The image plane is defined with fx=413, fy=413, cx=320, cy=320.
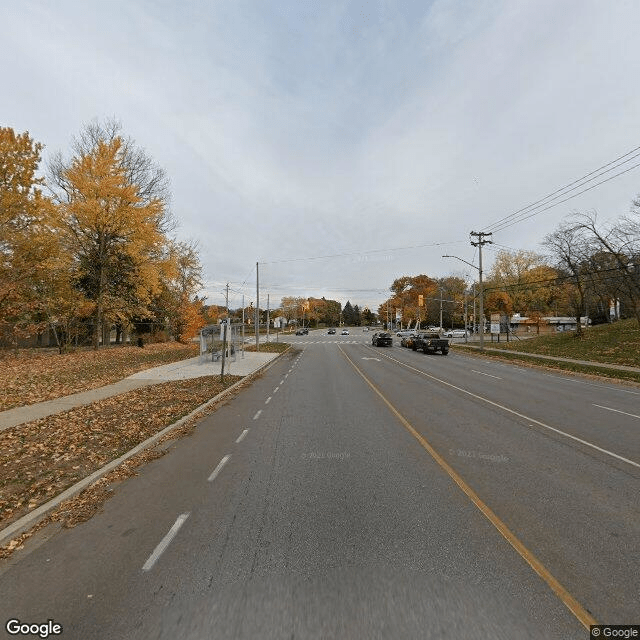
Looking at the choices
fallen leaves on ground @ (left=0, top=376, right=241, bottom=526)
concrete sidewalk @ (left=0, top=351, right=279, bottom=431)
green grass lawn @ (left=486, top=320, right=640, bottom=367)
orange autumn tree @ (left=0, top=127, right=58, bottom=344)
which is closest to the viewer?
fallen leaves on ground @ (left=0, top=376, right=241, bottom=526)

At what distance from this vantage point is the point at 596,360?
89.3 ft

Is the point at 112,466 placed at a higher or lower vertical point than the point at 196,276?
lower

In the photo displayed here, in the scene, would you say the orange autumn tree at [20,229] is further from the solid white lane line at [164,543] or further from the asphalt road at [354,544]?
the solid white lane line at [164,543]

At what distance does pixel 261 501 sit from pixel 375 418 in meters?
5.43

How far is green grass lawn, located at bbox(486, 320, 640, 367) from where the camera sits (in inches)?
1069

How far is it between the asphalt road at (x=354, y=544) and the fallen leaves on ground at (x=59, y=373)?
791 centimetres

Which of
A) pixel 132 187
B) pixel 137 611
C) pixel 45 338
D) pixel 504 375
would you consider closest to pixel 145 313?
pixel 132 187

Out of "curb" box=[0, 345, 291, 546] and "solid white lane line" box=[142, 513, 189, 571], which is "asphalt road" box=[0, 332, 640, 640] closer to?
"solid white lane line" box=[142, 513, 189, 571]

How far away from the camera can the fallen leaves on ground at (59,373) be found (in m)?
13.1

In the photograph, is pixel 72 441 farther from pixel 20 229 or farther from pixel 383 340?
pixel 383 340

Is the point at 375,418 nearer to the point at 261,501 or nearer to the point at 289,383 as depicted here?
the point at 261,501

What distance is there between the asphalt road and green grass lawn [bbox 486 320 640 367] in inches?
880

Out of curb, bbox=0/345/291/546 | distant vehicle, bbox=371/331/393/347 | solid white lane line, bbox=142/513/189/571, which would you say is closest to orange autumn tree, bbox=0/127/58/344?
curb, bbox=0/345/291/546

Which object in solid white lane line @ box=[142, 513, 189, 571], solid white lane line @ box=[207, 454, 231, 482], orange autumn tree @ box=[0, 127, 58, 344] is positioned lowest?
solid white lane line @ box=[207, 454, 231, 482]
